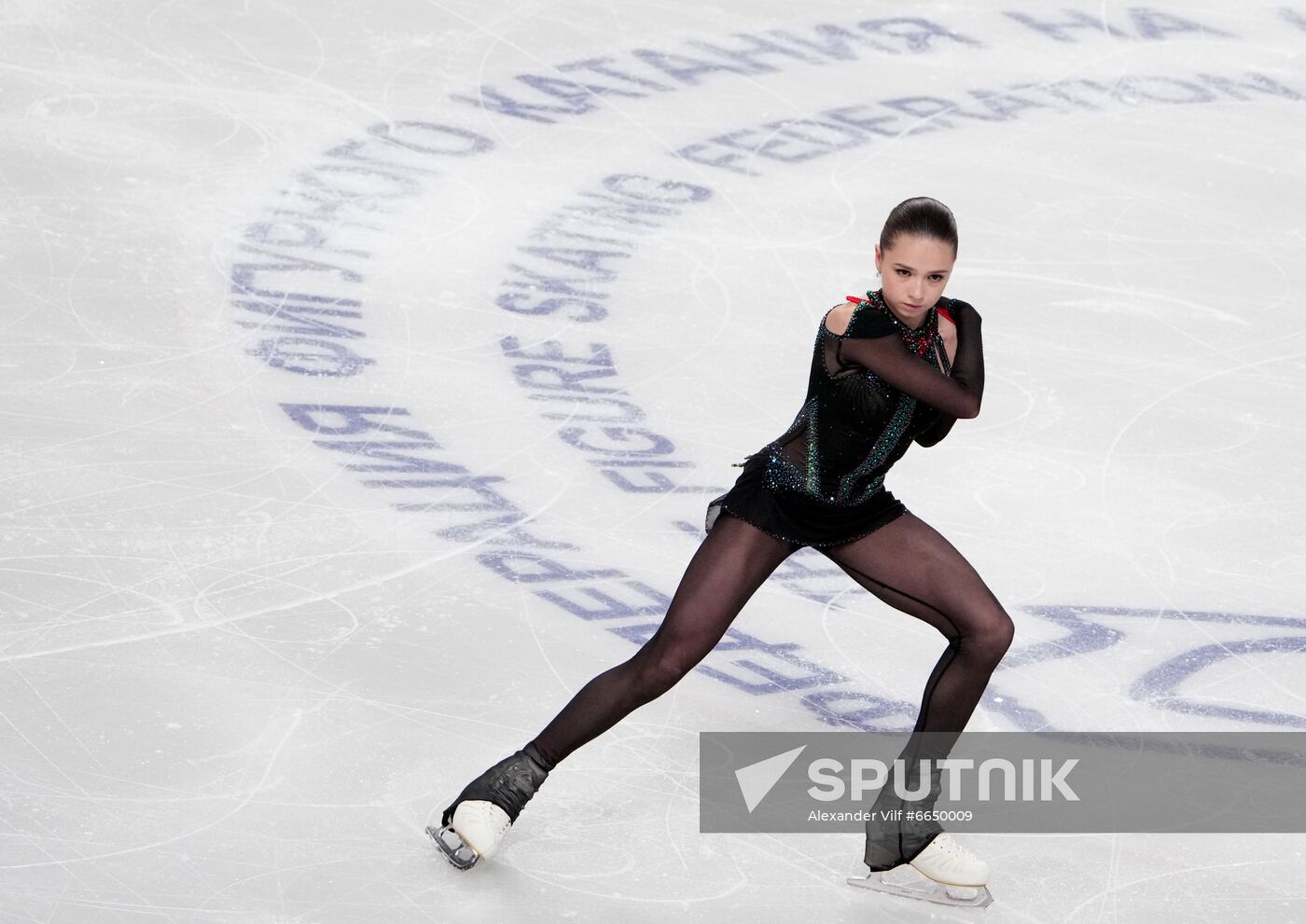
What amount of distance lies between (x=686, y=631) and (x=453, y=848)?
24.9 inches

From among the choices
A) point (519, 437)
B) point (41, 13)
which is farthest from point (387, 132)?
point (519, 437)

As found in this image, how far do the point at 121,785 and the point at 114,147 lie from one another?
4.83m

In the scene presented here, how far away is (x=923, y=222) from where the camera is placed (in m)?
3.62

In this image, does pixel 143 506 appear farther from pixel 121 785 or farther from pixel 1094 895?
pixel 1094 895

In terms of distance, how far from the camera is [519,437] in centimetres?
634

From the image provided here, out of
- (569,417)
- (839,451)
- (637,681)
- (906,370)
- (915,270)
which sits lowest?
(569,417)

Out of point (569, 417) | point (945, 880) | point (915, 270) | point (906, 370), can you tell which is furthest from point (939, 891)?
point (569, 417)

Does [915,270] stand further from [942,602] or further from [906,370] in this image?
[942,602]

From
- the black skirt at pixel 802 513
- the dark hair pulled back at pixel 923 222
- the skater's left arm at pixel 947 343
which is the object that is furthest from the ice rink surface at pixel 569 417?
the dark hair pulled back at pixel 923 222

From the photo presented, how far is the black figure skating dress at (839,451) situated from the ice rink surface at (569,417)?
2.34 ft
